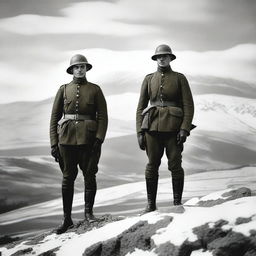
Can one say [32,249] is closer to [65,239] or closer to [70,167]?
[65,239]

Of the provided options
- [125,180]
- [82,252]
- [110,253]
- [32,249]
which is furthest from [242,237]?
[125,180]

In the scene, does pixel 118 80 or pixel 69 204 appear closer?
pixel 69 204

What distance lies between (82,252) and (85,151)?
1.02 m

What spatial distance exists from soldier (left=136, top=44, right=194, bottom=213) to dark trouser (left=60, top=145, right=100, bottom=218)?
19.8 inches

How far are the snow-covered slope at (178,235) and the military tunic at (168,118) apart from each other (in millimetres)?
532

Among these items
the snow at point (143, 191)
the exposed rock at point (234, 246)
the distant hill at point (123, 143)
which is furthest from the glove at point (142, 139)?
the distant hill at point (123, 143)

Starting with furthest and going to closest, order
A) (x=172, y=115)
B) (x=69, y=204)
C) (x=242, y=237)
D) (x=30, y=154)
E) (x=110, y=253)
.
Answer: (x=30, y=154), (x=69, y=204), (x=172, y=115), (x=110, y=253), (x=242, y=237)

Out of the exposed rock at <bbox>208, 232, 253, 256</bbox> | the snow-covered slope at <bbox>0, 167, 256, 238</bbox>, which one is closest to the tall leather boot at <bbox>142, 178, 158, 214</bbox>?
the exposed rock at <bbox>208, 232, 253, 256</bbox>

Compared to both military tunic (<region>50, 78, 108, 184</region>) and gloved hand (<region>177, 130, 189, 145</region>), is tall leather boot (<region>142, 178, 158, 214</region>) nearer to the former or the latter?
gloved hand (<region>177, 130, 189, 145</region>)

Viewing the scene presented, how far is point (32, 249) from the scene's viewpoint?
4.97 meters

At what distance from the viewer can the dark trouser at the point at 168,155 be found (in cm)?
479

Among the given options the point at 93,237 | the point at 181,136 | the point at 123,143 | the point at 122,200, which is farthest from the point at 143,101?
the point at 123,143

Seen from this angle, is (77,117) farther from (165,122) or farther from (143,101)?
(165,122)

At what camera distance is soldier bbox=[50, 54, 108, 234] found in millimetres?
5059
